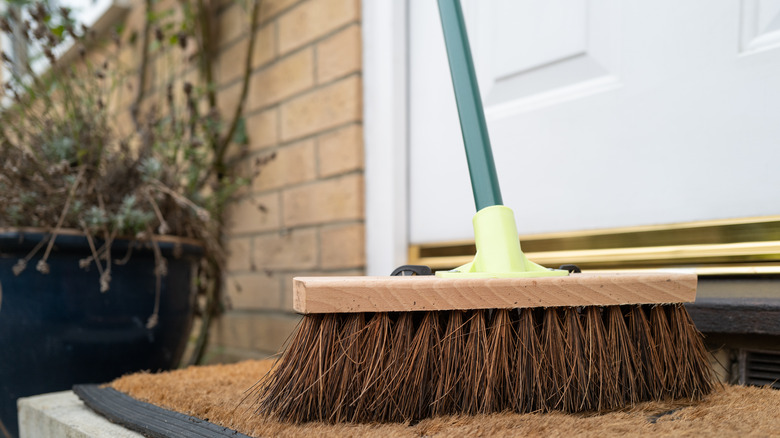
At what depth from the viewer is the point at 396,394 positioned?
0.53 meters

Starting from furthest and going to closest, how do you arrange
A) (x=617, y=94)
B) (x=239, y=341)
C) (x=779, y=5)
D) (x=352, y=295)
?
1. (x=239, y=341)
2. (x=617, y=94)
3. (x=779, y=5)
4. (x=352, y=295)

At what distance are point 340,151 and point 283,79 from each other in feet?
0.98

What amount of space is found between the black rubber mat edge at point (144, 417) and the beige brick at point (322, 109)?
69 cm

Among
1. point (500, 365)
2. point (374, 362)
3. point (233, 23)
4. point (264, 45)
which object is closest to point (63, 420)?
point (374, 362)

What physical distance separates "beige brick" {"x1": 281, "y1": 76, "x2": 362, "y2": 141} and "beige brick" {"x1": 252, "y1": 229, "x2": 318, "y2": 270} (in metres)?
0.24

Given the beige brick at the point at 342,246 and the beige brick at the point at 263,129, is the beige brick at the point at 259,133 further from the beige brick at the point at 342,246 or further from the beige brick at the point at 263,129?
the beige brick at the point at 342,246

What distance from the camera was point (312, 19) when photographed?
4.12ft

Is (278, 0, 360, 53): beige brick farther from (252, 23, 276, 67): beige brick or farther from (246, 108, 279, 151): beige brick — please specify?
(246, 108, 279, 151): beige brick

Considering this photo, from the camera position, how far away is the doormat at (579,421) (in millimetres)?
477

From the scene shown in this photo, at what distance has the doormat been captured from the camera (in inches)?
18.8

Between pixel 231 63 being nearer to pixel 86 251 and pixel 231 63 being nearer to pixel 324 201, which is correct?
pixel 324 201

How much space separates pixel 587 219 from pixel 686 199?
5.9 inches

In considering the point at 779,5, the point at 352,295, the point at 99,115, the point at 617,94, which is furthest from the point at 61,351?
the point at 779,5

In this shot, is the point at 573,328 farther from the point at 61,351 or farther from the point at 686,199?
the point at 61,351
